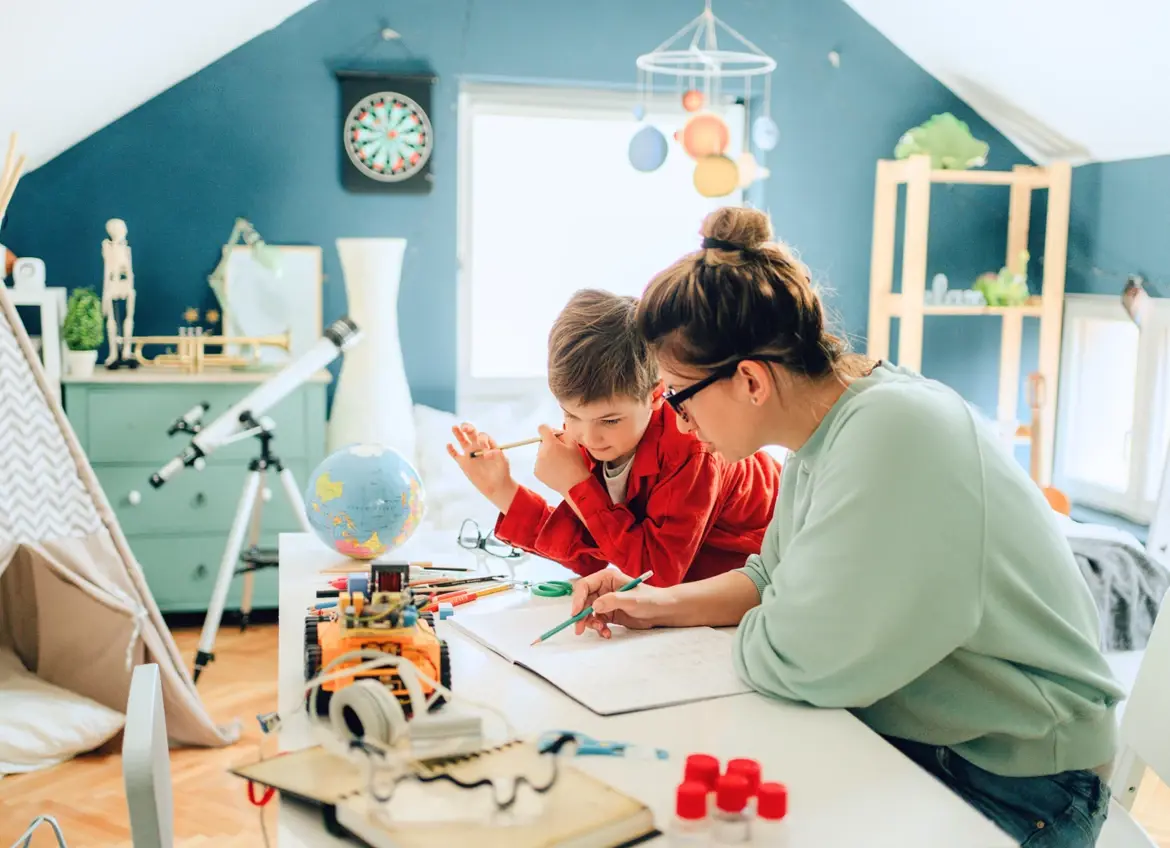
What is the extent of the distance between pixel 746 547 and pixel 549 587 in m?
0.35

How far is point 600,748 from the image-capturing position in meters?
1.13

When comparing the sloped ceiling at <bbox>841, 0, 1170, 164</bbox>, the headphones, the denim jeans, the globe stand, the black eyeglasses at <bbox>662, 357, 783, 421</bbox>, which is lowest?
the globe stand

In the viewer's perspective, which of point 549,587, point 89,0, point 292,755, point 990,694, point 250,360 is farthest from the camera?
point 250,360

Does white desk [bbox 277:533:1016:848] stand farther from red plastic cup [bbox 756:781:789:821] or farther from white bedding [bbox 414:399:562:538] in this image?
white bedding [bbox 414:399:562:538]

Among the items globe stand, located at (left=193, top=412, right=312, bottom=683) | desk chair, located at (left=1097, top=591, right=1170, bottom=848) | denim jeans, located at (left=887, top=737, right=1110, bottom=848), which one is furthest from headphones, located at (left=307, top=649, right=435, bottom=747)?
globe stand, located at (left=193, top=412, right=312, bottom=683)

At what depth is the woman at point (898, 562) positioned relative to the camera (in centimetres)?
118

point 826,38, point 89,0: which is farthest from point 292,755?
point 826,38

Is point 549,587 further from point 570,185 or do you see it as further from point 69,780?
point 570,185

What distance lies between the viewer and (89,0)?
9.06 ft

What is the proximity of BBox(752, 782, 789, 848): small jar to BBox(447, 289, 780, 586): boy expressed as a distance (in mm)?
770

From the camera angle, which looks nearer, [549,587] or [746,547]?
[549,587]

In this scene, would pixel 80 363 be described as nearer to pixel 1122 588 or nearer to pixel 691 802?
pixel 1122 588

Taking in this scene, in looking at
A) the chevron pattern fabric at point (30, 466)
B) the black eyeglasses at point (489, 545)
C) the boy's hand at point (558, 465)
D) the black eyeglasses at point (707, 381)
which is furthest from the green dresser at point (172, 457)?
the black eyeglasses at point (707, 381)

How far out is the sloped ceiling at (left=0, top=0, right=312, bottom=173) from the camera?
2773mm
